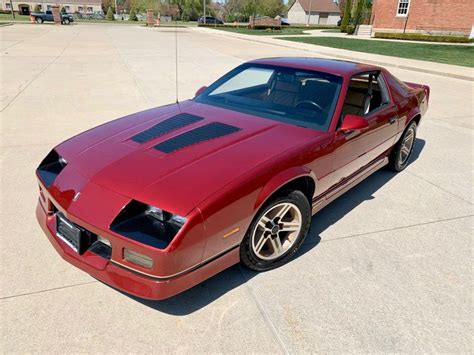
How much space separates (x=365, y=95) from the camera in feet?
12.5

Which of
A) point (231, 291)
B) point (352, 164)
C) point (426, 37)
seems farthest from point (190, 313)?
point (426, 37)

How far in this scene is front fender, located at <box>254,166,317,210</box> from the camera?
95.0 inches

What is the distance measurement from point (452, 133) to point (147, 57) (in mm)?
11922

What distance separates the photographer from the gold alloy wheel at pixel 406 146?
4660mm

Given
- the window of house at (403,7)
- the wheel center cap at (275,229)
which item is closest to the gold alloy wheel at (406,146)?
the wheel center cap at (275,229)

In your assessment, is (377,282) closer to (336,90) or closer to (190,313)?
(190,313)

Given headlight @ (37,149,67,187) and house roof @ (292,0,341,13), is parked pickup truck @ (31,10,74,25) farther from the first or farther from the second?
house roof @ (292,0,341,13)

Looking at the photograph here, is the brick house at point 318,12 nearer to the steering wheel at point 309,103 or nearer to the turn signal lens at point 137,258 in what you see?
the steering wheel at point 309,103

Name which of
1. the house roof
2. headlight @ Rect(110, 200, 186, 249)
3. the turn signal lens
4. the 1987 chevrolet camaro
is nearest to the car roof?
the 1987 chevrolet camaro

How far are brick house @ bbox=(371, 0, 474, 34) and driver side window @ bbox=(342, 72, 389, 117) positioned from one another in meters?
31.5

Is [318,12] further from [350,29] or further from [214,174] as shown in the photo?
[214,174]

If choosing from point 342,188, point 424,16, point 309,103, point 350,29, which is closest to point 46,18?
point 350,29

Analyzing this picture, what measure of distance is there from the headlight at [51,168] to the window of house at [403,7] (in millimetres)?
37659

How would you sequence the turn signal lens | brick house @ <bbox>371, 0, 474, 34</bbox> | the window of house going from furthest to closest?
the window of house < brick house @ <bbox>371, 0, 474, 34</bbox> < the turn signal lens
